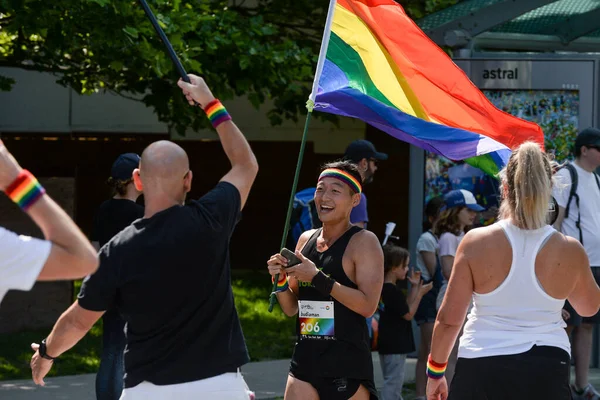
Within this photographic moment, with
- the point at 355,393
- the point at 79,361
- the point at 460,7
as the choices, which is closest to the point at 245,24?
the point at 460,7

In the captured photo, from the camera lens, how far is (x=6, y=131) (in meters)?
18.7

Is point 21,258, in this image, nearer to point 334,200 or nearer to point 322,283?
point 322,283

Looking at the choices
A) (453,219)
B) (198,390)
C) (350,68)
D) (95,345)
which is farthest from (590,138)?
(95,345)

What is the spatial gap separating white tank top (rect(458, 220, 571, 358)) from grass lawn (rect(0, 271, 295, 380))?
6041mm

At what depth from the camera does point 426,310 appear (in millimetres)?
8352

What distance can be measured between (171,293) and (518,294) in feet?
5.11

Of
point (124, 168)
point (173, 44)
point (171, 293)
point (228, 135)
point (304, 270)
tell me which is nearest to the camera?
point (171, 293)

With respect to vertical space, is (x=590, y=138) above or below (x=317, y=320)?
above

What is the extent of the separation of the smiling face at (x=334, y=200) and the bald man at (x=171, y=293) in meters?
1.52

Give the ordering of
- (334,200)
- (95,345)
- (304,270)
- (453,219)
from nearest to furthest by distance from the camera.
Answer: (304,270) < (334,200) < (453,219) < (95,345)

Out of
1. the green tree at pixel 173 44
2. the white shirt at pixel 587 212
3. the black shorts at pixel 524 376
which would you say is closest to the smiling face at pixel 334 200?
the black shorts at pixel 524 376

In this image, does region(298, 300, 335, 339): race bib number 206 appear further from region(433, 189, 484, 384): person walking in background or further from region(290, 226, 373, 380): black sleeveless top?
region(433, 189, 484, 384): person walking in background

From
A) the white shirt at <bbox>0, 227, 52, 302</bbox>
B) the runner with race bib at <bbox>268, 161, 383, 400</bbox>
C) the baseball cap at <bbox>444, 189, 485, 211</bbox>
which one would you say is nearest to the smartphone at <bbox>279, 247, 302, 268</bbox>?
the runner with race bib at <bbox>268, 161, 383, 400</bbox>

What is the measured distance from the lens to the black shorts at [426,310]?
Result: 8320mm
